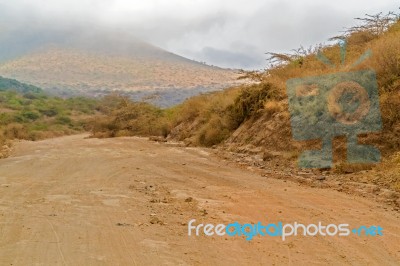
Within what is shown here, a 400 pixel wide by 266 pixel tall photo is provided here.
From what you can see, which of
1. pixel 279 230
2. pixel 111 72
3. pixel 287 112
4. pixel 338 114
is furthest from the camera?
pixel 111 72

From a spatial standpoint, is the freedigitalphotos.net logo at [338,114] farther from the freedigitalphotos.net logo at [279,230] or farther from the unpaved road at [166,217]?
the freedigitalphotos.net logo at [279,230]

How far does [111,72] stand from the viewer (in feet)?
301

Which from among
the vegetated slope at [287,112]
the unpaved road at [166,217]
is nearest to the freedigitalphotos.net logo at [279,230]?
the unpaved road at [166,217]

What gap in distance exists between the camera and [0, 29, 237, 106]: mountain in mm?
79875

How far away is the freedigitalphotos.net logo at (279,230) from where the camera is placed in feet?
17.8

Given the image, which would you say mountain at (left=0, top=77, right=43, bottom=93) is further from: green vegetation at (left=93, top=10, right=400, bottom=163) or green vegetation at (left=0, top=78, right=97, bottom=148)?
green vegetation at (left=93, top=10, right=400, bottom=163)

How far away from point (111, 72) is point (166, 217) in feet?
290

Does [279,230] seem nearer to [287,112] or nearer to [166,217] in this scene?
[166,217]

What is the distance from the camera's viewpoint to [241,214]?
20.9 feet

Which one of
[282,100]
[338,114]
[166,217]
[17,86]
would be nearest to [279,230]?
[166,217]

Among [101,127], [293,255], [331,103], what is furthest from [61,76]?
[293,255]

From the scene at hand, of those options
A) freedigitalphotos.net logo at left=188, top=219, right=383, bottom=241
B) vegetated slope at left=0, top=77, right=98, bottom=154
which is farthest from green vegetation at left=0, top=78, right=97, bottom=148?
freedigitalphotos.net logo at left=188, top=219, right=383, bottom=241

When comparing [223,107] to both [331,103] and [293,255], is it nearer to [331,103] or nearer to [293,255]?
[331,103]

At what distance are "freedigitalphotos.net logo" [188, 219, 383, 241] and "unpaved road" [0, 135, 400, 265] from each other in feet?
0.49
